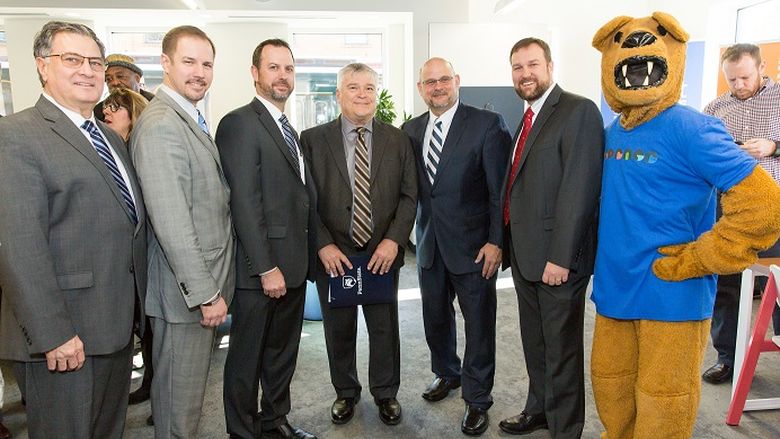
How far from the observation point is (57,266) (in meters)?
1.64

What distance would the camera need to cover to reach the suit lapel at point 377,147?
264 centimetres

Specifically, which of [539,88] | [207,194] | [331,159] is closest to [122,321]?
[207,194]

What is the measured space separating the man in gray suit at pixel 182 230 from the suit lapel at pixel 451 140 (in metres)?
1.03

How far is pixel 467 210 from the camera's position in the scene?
105 inches

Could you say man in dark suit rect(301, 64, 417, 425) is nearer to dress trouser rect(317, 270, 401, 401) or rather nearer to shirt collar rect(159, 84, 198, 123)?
dress trouser rect(317, 270, 401, 401)

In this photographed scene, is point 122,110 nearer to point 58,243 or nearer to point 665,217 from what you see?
point 58,243

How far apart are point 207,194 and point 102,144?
0.39 metres

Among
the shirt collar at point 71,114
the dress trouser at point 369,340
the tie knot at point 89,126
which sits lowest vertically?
the dress trouser at point 369,340

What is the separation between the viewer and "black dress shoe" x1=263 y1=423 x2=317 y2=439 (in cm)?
260

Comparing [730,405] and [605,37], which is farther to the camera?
[730,405]

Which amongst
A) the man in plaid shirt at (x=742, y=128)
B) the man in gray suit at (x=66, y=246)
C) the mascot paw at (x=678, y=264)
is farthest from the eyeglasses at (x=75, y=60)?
the man in plaid shirt at (x=742, y=128)

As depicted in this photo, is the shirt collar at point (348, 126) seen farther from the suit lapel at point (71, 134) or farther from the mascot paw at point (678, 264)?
the mascot paw at point (678, 264)

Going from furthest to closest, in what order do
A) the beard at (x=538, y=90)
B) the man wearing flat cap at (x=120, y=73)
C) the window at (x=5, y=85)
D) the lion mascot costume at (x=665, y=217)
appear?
the window at (x=5, y=85) → the man wearing flat cap at (x=120, y=73) → the beard at (x=538, y=90) → the lion mascot costume at (x=665, y=217)

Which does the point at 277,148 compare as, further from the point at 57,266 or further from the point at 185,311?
the point at 57,266
